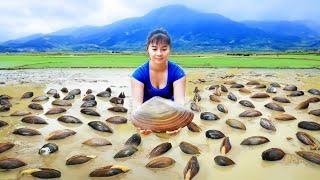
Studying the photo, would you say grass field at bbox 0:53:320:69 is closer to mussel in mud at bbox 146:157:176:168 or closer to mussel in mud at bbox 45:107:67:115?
mussel in mud at bbox 45:107:67:115

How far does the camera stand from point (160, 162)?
6340mm

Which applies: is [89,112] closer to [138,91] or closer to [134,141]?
[134,141]

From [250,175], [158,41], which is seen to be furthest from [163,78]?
[250,175]

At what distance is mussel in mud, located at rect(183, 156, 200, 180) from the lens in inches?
230

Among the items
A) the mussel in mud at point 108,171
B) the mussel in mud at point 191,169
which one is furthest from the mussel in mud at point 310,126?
the mussel in mud at point 108,171

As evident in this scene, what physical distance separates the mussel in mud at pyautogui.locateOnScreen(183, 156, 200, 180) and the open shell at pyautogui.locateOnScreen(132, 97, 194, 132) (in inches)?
29.6

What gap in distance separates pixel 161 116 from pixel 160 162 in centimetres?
114

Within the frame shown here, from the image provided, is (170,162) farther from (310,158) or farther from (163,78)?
(310,158)

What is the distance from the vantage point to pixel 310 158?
21.7 feet

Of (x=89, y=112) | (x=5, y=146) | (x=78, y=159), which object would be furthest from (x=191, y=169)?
(x=89, y=112)

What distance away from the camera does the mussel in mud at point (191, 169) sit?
585cm

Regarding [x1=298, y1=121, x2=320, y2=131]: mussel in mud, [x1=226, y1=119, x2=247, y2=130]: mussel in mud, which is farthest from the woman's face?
[x1=298, y1=121, x2=320, y2=131]: mussel in mud

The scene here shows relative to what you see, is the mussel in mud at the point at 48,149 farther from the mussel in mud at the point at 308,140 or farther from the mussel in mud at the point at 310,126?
the mussel in mud at the point at 310,126

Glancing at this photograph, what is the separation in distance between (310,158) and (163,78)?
9.16 feet
